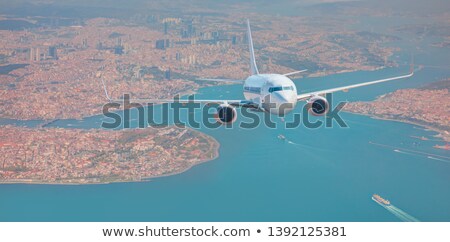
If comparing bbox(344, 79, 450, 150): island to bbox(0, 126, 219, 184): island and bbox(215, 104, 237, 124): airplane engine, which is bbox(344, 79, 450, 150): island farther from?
bbox(215, 104, 237, 124): airplane engine

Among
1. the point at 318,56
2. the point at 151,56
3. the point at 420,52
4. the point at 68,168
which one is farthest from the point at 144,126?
the point at 420,52

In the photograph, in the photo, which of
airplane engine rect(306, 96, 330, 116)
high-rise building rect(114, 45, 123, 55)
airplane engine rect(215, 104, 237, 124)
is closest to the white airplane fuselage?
airplane engine rect(215, 104, 237, 124)

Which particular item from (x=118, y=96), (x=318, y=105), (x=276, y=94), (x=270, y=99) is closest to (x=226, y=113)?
(x=270, y=99)

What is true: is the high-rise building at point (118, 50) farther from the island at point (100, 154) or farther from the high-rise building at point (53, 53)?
the island at point (100, 154)

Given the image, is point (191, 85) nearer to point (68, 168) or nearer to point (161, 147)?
point (161, 147)

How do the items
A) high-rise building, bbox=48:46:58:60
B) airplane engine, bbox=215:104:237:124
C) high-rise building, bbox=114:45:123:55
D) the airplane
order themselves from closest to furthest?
the airplane < airplane engine, bbox=215:104:237:124 < high-rise building, bbox=48:46:58:60 < high-rise building, bbox=114:45:123:55

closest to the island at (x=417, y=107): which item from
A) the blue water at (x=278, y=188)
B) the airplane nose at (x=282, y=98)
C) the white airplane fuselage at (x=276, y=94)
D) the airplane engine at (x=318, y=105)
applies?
the blue water at (x=278, y=188)
